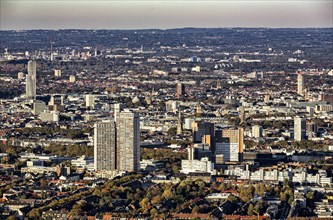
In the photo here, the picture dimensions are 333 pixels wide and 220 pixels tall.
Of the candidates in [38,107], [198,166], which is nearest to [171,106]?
[38,107]

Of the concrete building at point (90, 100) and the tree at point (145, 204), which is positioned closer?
the tree at point (145, 204)

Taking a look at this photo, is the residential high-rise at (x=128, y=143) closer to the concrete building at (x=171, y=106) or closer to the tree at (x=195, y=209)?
the tree at (x=195, y=209)

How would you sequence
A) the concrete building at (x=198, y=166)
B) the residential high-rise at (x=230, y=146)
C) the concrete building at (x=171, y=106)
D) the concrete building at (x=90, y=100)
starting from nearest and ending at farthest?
the concrete building at (x=198, y=166) → the residential high-rise at (x=230, y=146) → the concrete building at (x=171, y=106) → the concrete building at (x=90, y=100)

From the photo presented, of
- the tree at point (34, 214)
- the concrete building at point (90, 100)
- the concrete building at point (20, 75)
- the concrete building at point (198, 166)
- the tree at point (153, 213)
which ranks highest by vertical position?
the tree at point (153, 213)

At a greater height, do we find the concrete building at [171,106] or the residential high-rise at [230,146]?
the residential high-rise at [230,146]

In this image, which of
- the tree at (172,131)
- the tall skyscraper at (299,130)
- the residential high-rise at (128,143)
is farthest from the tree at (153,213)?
the tree at (172,131)

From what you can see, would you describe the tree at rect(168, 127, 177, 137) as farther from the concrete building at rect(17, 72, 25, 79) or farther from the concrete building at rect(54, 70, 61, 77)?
the concrete building at rect(54, 70, 61, 77)

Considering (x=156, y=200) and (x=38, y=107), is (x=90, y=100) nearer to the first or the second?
(x=38, y=107)

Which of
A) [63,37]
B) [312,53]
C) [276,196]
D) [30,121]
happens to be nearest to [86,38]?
[63,37]
